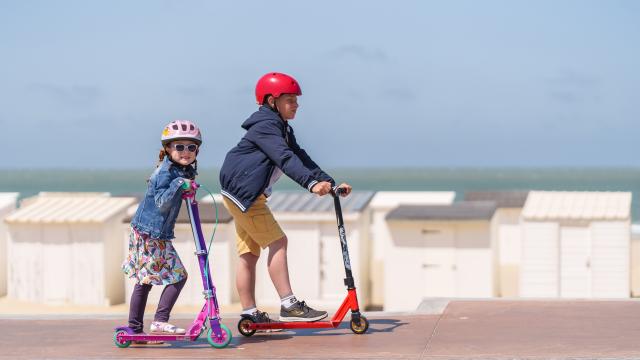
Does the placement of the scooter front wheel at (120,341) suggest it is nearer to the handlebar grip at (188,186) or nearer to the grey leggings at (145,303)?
the grey leggings at (145,303)

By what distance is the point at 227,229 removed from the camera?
69.5 ft

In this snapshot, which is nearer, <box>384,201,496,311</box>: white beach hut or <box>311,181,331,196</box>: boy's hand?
<box>311,181,331,196</box>: boy's hand

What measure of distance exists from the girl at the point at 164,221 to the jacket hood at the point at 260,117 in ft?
1.51

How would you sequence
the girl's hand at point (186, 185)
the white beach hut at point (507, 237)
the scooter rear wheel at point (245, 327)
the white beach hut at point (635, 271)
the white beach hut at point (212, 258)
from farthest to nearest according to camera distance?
the white beach hut at point (507, 237) < the white beach hut at point (635, 271) < the white beach hut at point (212, 258) < the scooter rear wheel at point (245, 327) < the girl's hand at point (186, 185)

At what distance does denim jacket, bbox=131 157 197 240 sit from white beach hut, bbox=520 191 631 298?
15.1m

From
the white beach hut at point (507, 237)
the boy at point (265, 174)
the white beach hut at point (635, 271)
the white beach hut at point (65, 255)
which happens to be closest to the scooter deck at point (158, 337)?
the boy at point (265, 174)

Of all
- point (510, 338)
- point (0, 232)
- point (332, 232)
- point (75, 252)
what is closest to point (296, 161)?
point (510, 338)

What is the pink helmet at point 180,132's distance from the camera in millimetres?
6695

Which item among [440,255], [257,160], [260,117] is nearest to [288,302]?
[257,160]

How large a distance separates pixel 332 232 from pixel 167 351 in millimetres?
14460

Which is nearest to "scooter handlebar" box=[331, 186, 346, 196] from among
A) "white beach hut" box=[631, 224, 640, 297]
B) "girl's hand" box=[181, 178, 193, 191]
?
"girl's hand" box=[181, 178, 193, 191]

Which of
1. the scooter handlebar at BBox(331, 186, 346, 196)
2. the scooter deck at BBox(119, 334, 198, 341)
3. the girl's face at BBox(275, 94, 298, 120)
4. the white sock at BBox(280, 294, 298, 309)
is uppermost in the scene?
the girl's face at BBox(275, 94, 298, 120)

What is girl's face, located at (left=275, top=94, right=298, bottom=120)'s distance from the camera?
7.14 meters

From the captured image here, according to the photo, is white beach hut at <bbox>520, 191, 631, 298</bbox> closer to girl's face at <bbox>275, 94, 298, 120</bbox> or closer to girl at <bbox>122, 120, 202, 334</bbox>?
girl's face at <bbox>275, 94, 298, 120</bbox>
